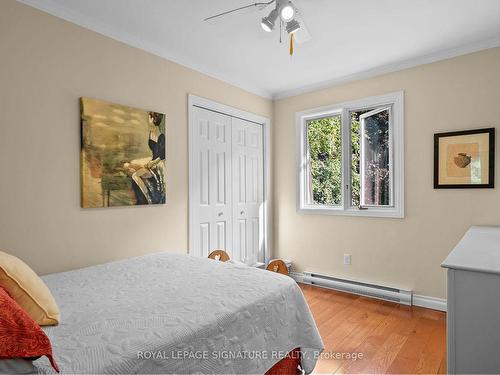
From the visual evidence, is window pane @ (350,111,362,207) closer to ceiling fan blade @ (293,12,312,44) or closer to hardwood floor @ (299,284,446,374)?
hardwood floor @ (299,284,446,374)

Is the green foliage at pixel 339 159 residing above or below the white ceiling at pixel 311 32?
below

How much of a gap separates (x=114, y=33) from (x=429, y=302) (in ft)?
12.4

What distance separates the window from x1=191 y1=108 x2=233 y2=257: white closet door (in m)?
1.03

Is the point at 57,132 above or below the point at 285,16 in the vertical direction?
below

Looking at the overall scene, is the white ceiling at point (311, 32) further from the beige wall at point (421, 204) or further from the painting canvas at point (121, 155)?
the painting canvas at point (121, 155)

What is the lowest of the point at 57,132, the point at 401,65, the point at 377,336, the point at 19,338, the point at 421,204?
the point at 377,336

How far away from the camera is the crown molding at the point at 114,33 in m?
2.13

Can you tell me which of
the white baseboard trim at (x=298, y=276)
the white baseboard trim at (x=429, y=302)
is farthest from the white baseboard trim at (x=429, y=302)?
the white baseboard trim at (x=298, y=276)

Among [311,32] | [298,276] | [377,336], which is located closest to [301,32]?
[311,32]

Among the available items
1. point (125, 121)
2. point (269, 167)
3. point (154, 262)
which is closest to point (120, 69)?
point (125, 121)

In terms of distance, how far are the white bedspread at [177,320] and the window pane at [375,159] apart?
6.60 ft

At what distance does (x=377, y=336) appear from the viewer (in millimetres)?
2494

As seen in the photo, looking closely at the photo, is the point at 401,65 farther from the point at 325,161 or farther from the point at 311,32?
the point at 325,161

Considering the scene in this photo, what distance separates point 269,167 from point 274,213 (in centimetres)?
64
